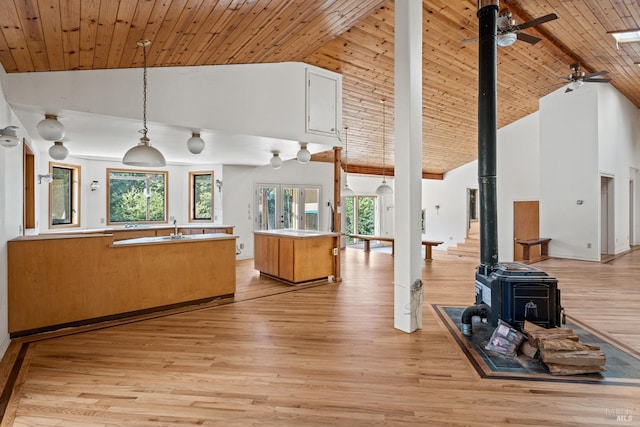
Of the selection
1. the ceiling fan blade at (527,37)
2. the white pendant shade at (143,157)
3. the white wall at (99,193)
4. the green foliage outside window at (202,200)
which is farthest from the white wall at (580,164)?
the white pendant shade at (143,157)

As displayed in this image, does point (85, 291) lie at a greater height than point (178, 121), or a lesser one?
lesser

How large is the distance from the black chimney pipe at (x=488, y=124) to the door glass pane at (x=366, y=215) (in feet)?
32.0

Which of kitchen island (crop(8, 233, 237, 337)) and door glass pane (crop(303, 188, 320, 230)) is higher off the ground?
door glass pane (crop(303, 188, 320, 230))

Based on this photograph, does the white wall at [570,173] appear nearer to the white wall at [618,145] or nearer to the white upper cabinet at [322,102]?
the white wall at [618,145]

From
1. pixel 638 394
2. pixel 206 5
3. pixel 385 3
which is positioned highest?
pixel 385 3

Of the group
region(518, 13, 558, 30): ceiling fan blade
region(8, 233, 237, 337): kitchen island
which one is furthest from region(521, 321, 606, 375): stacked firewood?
region(8, 233, 237, 337): kitchen island

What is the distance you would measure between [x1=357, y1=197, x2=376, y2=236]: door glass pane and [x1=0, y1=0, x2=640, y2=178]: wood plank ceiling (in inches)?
184

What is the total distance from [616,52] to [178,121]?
24.1 feet

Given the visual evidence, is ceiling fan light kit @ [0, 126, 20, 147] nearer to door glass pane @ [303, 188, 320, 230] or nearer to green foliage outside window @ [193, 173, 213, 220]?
green foliage outside window @ [193, 173, 213, 220]

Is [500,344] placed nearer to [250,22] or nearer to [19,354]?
[250,22]

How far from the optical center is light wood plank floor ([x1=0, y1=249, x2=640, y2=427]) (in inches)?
83.0

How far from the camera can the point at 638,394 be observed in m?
2.31

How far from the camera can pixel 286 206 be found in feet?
30.6

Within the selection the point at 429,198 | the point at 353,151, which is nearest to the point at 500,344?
the point at 353,151
